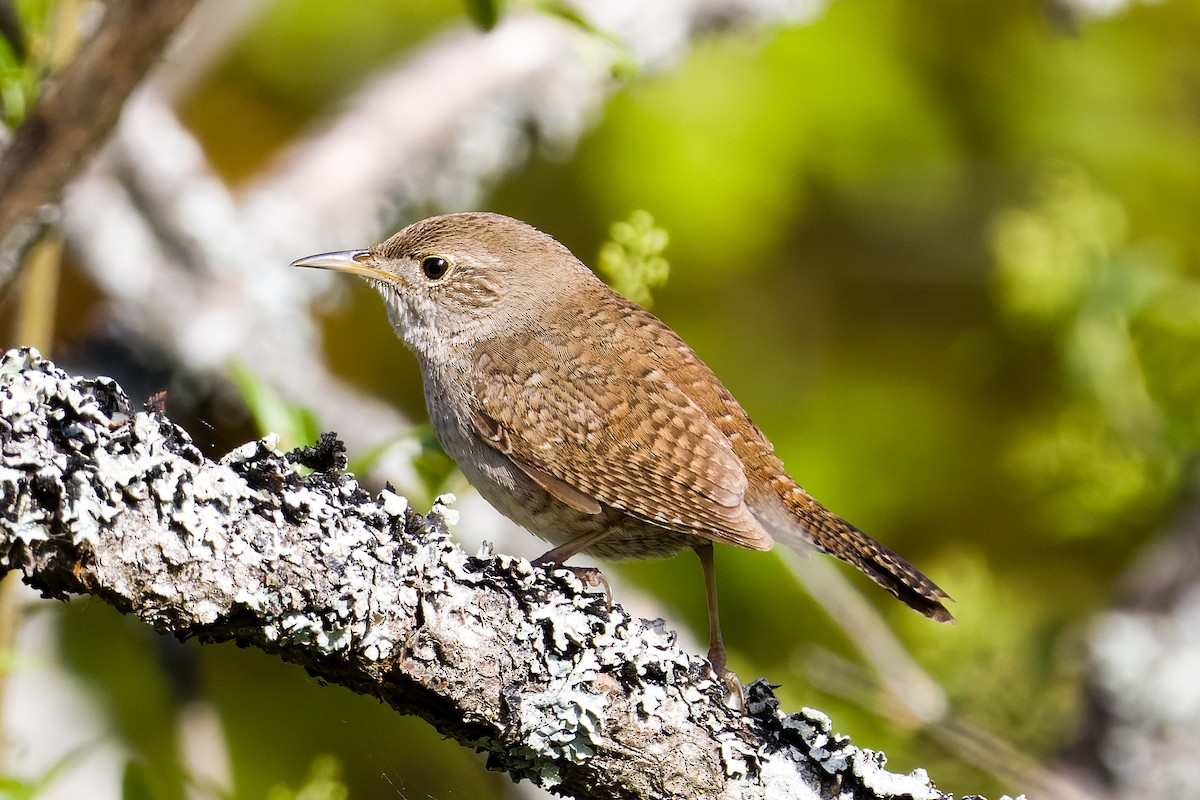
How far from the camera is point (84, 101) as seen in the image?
1577mm

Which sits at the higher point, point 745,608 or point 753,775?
point 745,608

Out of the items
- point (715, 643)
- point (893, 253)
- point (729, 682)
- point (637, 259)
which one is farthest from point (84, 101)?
point (893, 253)

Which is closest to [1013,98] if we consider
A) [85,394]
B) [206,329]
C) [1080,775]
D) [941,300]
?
[941,300]

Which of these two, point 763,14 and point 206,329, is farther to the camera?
point 763,14

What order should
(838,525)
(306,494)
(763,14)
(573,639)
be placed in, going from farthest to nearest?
(763,14), (838,525), (573,639), (306,494)

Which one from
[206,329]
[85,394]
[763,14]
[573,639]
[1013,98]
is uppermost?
[1013,98]

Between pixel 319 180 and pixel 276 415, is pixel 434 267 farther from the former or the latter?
pixel 319 180

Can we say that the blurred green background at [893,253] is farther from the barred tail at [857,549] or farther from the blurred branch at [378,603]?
the blurred branch at [378,603]

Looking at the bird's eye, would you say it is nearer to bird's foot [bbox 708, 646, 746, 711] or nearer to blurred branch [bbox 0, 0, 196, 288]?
bird's foot [bbox 708, 646, 746, 711]

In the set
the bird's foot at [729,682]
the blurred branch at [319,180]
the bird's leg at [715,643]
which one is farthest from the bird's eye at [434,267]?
the bird's foot at [729,682]

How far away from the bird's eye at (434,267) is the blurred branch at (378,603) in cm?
159

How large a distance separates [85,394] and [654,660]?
2.89ft

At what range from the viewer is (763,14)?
14.7 ft

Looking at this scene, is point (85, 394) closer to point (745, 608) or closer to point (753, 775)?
point (753, 775)
